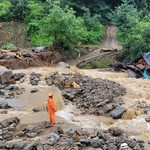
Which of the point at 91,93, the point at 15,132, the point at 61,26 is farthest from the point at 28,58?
the point at 15,132

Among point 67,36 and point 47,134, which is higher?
point 67,36

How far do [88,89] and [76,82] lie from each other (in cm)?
116

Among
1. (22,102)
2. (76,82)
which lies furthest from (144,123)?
(22,102)

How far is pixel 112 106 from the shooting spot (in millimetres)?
9492

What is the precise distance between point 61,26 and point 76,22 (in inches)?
80.3

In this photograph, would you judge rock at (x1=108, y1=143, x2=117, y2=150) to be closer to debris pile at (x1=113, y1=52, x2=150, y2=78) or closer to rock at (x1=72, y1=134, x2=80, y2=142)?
rock at (x1=72, y1=134, x2=80, y2=142)

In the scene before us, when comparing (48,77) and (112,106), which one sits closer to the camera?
(112,106)

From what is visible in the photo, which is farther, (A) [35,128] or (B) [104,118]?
(B) [104,118]

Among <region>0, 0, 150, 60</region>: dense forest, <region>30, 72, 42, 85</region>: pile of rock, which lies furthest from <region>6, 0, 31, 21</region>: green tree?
<region>30, 72, 42, 85</region>: pile of rock

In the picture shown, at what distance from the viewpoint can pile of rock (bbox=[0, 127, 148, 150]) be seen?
512cm

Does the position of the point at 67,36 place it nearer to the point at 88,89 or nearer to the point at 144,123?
the point at 88,89

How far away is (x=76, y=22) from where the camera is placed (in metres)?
19.3

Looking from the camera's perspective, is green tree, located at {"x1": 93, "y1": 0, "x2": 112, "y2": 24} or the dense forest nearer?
the dense forest

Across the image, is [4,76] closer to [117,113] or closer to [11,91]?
[11,91]
